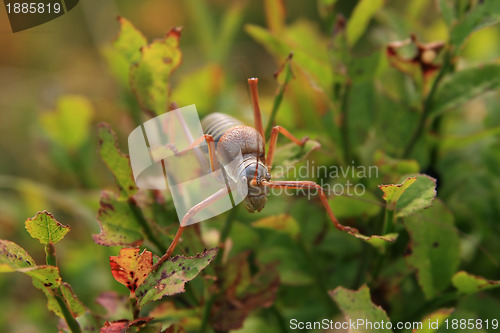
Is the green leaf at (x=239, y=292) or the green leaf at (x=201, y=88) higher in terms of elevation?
the green leaf at (x=201, y=88)

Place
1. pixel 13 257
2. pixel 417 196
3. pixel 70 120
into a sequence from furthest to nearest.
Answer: pixel 70 120 → pixel 417 196 → pixel 13 257

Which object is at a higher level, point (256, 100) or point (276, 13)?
point (276, 13)

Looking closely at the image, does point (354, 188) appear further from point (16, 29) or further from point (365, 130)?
point (16, 29)

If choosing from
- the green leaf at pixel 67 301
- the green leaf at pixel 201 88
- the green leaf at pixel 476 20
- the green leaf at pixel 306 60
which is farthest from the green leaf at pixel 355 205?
the green leaf at pixel 201 88

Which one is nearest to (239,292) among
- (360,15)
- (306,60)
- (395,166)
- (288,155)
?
(288,155)

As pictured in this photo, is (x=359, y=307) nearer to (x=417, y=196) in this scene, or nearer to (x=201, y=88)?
(x=417, y=196)

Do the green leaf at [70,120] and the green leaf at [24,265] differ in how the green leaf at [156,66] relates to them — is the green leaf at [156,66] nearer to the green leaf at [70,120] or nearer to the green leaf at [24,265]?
the green leaf at [24,265]
